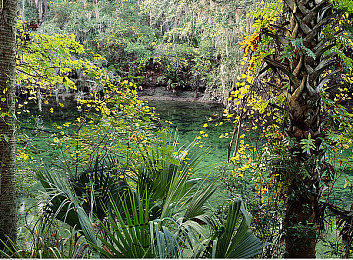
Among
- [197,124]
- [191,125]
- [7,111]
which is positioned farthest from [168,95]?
[7,111]

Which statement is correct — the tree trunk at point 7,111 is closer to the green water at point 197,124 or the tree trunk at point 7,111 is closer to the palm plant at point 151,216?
the palm plant at point 151,216

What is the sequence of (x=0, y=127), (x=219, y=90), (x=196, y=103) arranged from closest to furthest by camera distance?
1. (x=0, y=127)
2. (x=219, y=90)
3. (x=196, y=103)

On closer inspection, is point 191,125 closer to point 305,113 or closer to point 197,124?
point 197,124

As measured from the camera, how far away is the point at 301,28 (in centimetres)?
247

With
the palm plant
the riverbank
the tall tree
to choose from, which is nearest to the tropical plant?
the tall tree

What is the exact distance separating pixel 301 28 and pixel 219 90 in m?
13.2

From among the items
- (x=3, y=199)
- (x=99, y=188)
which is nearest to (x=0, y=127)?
(x=3, y=199)

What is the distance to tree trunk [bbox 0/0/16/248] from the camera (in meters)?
2.64

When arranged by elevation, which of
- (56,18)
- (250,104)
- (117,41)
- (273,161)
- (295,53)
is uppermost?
(56,18)

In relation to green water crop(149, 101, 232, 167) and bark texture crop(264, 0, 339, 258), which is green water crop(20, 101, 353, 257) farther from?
bark texture crop(264, 0, 339, 258)

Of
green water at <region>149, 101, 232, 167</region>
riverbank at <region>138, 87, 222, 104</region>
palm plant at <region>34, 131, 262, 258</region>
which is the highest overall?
palm plant at <region>34, 131, 262, 258</region>

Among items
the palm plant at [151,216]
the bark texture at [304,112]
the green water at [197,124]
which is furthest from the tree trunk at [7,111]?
the green water at [197,124]

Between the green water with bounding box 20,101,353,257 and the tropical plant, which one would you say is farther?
the green water with bounding box 20,101,353,257

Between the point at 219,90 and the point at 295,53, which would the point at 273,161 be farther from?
the point at 219,90
